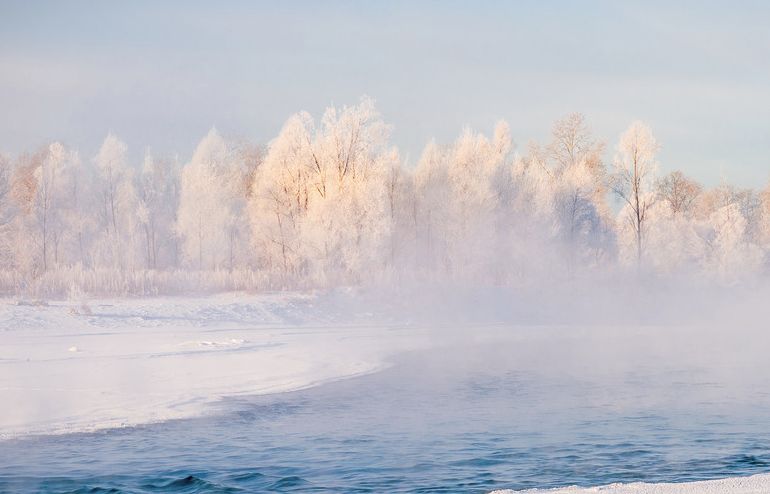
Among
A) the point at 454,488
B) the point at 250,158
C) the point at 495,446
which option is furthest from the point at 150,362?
the point at 250,158

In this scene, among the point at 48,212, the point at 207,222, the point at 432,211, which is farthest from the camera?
the point at 48,212

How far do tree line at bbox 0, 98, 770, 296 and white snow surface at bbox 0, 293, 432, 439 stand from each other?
10.3 m

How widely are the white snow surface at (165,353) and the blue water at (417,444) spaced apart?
0.77m

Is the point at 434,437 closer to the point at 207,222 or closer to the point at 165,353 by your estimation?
the point at 165,353

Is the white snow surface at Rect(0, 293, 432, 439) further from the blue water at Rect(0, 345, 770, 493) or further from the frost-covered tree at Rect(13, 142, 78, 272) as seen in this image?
the frost-covered tree at Rect(13, 142, 78, 272)

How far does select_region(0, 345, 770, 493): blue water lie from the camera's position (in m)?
9.87

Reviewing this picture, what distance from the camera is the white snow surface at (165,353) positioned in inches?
522

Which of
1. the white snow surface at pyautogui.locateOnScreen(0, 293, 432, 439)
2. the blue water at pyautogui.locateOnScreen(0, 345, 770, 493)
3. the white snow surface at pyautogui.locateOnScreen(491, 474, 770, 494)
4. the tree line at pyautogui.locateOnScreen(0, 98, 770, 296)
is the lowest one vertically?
the blue water at pyautogui.locateOnScreen(0, 345, 770, 493)

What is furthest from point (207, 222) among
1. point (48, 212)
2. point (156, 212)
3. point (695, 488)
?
point (695, 488)

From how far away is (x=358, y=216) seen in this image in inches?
1750

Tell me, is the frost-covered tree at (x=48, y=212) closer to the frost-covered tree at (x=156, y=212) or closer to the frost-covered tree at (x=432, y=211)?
the frost-covered tree at (x=156, y=212)

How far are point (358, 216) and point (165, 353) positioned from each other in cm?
2593

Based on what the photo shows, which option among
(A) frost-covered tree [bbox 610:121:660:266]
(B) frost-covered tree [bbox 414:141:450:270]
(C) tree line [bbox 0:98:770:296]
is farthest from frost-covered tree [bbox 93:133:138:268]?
(A) frost-covered tree [bbox 610:121:660:266]

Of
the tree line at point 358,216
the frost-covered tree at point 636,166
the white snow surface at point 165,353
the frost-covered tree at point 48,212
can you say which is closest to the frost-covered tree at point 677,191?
the tree line at point 358,216
